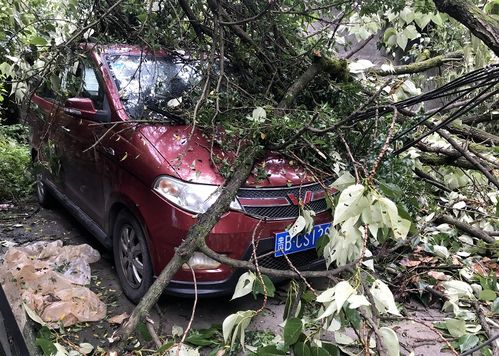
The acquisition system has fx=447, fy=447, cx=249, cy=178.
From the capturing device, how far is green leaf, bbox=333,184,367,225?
1.50m

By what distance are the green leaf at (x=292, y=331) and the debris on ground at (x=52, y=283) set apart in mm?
1430

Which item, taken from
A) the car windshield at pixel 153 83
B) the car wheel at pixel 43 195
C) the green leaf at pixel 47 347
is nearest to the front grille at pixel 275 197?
the car windshield at pixel 153 83

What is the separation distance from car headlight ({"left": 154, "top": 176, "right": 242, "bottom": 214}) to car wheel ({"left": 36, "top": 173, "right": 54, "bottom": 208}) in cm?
269

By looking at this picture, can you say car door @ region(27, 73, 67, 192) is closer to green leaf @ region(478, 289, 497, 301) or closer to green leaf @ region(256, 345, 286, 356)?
green leaf @ region(256, 345, 286, 356)

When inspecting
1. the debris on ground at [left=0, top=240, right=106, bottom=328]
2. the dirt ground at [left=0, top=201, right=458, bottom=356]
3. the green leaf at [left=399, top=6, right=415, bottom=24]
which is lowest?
the dirt ground at [left=0, top=201, right=458, bottom=356]

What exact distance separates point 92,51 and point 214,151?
123 centimetres

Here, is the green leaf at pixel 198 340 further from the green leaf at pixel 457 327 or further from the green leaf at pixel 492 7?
the green leaf at pixel 492 7

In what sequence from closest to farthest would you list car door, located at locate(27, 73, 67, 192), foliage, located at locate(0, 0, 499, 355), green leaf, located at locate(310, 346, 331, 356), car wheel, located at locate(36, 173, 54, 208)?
green leaf, located at locate(310, 346, 331, 356) < foliage, located at locate(0, 0, 499, 355) < car door, located at locate(27, 73, 67, 192) < car wheel, located at locate(36, 173, 54, 208)

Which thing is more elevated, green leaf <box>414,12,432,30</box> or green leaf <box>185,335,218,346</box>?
Result: green leaf <box>414,12,432,30</box>

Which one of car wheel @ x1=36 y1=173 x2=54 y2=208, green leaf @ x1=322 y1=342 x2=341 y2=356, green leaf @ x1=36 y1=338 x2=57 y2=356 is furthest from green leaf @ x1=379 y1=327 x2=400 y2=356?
car wheel @ x1=36 y1=173 x2=54 y2=208

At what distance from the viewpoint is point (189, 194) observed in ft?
9.14

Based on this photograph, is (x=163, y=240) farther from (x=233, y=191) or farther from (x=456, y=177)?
(x=456, y=177)

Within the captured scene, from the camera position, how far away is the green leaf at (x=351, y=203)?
150cm

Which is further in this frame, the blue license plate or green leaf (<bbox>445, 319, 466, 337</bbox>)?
the blue license plate
